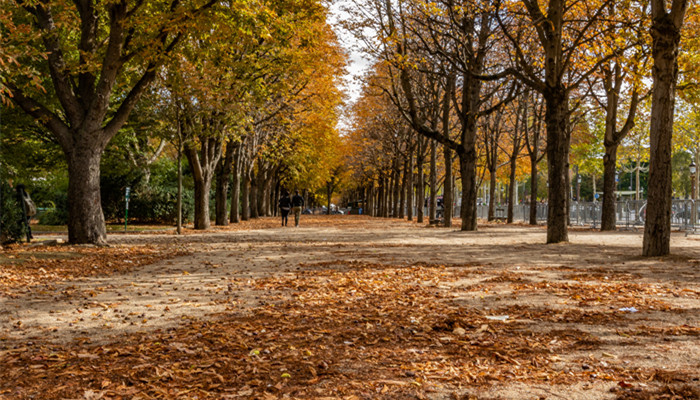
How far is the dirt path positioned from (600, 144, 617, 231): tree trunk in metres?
9.71

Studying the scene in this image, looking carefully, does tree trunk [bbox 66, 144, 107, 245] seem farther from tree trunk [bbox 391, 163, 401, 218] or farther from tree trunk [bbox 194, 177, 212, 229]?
tree trunk [bbox 391, 163, 401, 218]

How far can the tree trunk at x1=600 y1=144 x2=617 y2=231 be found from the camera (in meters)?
21.0

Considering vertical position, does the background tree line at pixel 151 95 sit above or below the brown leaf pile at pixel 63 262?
above

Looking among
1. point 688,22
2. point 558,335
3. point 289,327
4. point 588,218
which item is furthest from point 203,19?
point 588,218

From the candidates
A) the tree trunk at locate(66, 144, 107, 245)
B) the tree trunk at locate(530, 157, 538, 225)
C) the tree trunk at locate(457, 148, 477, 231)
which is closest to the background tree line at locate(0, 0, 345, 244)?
the tree trunk at locate(66, 144, 107, 245)

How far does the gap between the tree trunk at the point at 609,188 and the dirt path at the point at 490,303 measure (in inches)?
382

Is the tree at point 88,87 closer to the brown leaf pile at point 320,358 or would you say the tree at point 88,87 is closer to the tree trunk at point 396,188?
the brown leaf pile at point 320,358

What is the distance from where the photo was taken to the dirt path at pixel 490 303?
3.86m

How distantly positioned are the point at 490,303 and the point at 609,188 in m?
17.6

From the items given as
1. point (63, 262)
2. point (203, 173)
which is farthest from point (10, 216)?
point (203, 173)

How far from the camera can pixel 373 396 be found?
129 inches

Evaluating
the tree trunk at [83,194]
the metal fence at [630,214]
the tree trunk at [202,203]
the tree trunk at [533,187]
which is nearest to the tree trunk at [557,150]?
the metal fence at [630,214]

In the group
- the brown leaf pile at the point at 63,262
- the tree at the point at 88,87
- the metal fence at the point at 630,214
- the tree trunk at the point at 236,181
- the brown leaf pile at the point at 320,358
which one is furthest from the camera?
the tree trunk at the point at 236,181

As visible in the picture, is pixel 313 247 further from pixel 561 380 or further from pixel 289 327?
pixel 561 380
